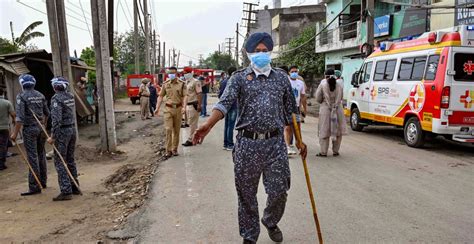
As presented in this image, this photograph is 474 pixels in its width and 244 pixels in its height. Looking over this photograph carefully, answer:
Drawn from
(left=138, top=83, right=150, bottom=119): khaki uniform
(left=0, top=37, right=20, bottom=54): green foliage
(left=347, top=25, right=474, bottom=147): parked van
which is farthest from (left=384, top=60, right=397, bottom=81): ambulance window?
(left=0, top=37, right=20, bottom=54): green foliage

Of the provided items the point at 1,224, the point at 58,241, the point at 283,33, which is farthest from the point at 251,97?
the point at 283,33

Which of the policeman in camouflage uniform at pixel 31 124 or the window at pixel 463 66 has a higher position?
the window at pixel 463 66

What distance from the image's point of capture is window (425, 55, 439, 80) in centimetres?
887

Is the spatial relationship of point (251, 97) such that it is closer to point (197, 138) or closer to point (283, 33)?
point (197, 138)

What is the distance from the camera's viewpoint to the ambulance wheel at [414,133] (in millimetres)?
9391

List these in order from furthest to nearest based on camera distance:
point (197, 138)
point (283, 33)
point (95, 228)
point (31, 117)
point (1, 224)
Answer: point (283, 33), point (31, 117), point (1, 224), point (95, 228), point (197, 138)

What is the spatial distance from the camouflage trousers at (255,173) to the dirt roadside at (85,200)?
5.78ft

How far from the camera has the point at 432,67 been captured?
8.98 metres

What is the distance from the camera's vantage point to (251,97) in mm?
3619

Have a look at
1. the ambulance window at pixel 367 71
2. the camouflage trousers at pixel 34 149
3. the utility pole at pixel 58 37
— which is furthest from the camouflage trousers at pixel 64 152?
the ambulance window at pixel 367 71

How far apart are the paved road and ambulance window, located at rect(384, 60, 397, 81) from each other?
2492mm

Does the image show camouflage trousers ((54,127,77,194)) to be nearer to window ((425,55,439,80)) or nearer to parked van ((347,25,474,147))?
parked van ((347,25,474,147))

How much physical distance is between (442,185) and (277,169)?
12.5 ft

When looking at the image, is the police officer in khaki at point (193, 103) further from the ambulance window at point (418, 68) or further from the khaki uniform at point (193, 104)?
the ambulance window at point (418, 68)
